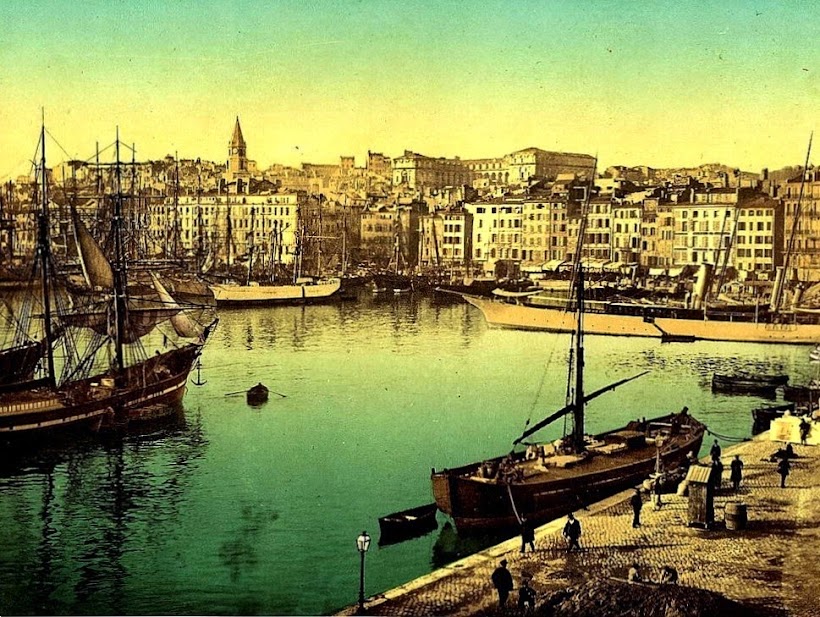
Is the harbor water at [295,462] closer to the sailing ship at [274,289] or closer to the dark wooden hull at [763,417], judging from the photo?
the dark wooden hull at [763,417]

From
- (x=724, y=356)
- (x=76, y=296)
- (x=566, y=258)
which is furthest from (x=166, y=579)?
(x=566, y=258)

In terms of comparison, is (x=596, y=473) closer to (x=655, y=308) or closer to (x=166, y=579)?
(x=166, y=579)

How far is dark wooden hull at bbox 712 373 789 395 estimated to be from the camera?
8383 mm

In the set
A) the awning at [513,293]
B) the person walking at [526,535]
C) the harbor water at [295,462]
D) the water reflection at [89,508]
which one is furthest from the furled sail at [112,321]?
the person walking at [526,535]

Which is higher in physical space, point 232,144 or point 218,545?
point 232,144

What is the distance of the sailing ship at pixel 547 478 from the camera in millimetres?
5504

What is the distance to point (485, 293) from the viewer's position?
12.5 meters

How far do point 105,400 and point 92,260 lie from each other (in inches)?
74.0

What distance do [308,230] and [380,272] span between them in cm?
189

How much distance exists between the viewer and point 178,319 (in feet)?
31.1

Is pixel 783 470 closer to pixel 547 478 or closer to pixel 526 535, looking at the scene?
pixel 547 478

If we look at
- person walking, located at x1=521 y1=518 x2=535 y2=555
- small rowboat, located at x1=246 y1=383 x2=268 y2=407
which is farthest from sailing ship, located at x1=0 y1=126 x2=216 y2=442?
person walking, located at x1=521 y1=518 x2=535 y2=555

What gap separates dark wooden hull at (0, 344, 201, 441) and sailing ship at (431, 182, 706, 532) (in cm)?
276

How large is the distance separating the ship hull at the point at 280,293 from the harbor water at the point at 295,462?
393 centimetres
